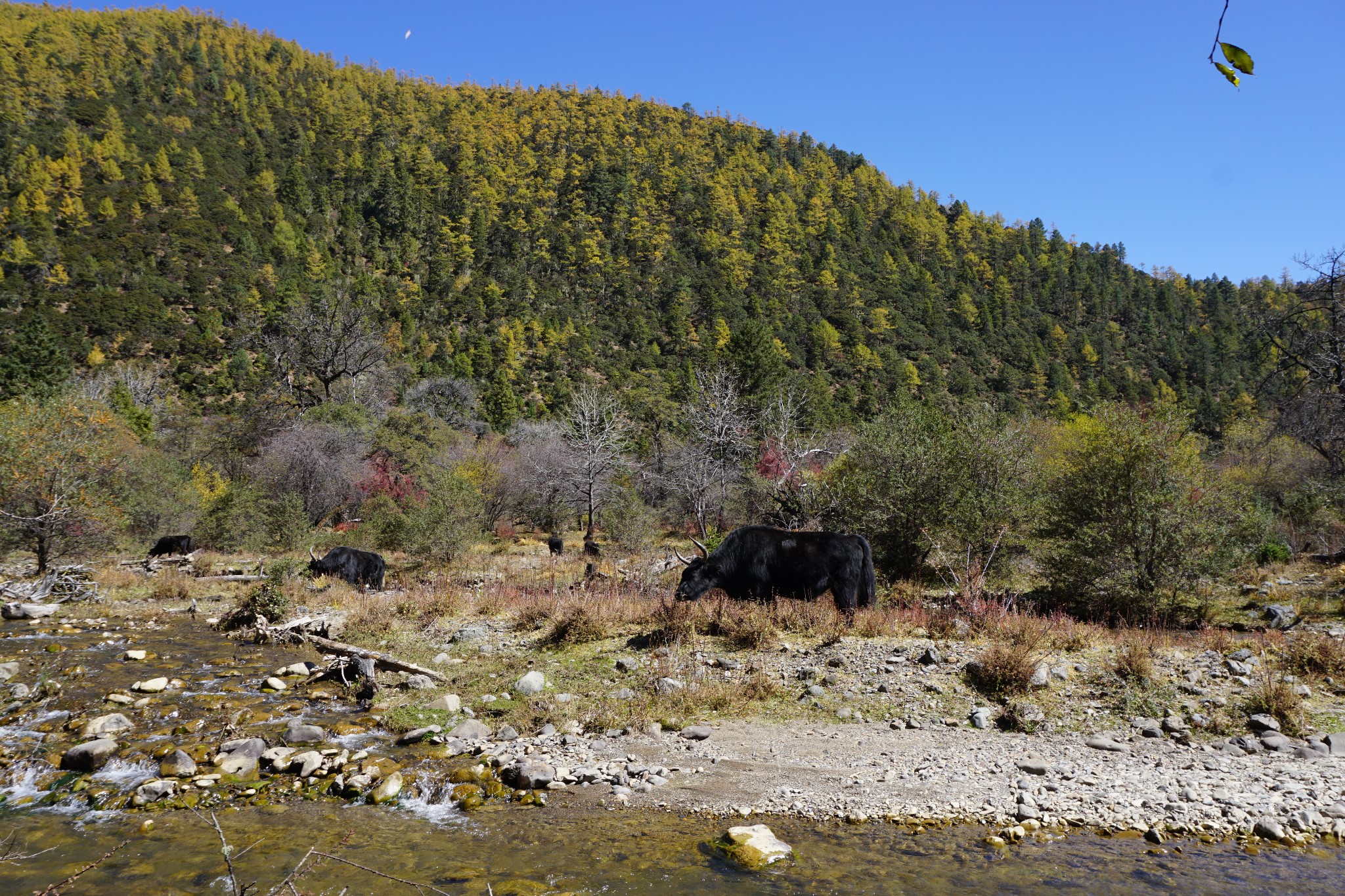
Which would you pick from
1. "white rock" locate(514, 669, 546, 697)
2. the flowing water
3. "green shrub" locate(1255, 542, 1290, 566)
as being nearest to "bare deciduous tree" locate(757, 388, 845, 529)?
"white rock" locate(514, 669, 546, 697)

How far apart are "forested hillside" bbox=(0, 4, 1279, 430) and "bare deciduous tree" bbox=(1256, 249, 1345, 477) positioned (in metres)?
22.3

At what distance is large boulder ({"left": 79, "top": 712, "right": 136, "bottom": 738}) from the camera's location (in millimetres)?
7379

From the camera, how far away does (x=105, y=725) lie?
754cm

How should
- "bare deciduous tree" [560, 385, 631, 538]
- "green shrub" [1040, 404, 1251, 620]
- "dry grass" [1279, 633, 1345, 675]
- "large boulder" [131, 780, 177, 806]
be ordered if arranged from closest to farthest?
"large boulder" [131, 780, 177, 806] → "dry grass" [1279, 633, 1345, 675] → "green shrub" [1040, 404, 1251, 620] → "bare deciduous tree" [560, 385, 631, 538]

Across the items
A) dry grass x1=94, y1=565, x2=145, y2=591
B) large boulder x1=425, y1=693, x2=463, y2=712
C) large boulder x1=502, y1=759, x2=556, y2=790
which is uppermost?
large boulder x1=502, y1=759, x2=556, y2=790

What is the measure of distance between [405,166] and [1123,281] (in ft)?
298

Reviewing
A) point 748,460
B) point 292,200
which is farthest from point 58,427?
point 292,200

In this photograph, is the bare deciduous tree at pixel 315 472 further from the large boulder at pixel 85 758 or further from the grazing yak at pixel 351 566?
the large boulder at pixel 85 758

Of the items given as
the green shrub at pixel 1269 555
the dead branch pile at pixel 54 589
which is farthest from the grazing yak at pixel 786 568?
the dead branch pile at pixel 54 589

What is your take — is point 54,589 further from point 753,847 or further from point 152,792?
point 753,847

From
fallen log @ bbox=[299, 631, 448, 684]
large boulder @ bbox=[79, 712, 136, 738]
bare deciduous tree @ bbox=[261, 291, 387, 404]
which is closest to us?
large boulder @ bbox=[79, 712, 136, 738]

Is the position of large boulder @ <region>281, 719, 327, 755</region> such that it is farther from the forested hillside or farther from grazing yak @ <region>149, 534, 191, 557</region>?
the forested hillside

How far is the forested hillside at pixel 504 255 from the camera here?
53.8m

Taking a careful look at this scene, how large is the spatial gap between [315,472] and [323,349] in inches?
556
